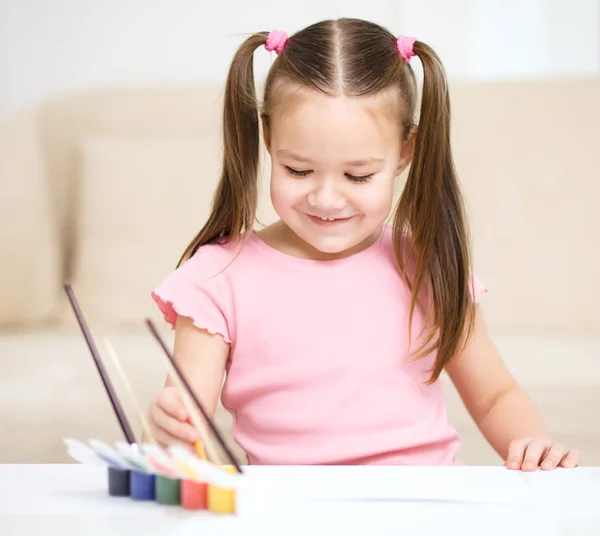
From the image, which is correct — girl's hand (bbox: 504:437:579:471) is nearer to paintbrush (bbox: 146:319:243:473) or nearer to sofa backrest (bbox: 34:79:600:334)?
paintbrush (bbox: 146:319:243:473)

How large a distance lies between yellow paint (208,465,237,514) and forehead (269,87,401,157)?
0.41 m

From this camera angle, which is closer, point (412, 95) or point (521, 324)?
point (412, 95)

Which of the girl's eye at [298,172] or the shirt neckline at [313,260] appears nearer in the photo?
the girl's eye at [298,172]

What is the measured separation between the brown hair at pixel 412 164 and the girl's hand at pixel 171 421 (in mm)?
318

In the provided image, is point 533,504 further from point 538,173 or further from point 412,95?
point 538,173

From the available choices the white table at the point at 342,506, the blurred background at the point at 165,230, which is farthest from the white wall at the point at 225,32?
the white table at the point at 342,506

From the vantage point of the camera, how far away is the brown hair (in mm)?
979

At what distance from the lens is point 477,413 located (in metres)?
1.09

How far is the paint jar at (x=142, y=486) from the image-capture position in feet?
2.07

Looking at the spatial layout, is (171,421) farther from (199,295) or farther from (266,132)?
(266,132)

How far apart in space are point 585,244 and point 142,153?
932 millimetres

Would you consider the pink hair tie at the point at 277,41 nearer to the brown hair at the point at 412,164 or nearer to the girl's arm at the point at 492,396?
the brown hair at the point at 412,164

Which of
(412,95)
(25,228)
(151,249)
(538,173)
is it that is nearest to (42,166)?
(25,228)

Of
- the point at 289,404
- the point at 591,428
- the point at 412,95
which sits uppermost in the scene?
the point at 412,95
